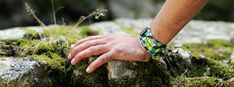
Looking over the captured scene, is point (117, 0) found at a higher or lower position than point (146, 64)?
higher

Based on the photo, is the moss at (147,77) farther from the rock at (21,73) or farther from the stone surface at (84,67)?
the rock at (21,73)

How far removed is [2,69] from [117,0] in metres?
6.73

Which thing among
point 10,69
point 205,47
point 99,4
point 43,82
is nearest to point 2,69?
point 10,69

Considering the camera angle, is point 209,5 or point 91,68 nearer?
point 91,68

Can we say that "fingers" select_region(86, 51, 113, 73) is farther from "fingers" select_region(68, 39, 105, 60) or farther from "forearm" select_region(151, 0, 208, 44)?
"forearm" select_region(151, 0, 208, 44)

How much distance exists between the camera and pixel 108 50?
258cm

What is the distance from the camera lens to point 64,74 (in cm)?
265

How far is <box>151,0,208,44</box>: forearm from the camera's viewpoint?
2416 millimetres

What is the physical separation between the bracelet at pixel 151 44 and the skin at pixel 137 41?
21 mm

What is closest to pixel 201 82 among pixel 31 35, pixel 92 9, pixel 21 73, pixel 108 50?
pixel 108 50

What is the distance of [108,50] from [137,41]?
0.63 ft

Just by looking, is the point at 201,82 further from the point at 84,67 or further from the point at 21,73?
the point at 21,73

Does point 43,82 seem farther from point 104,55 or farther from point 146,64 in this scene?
point 146,64

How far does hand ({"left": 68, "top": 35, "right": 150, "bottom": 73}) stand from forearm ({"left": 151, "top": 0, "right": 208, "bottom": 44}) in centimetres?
14
